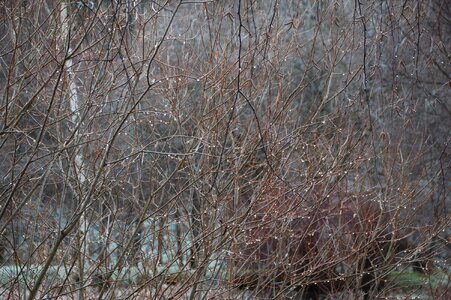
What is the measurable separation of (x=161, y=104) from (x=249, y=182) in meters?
1.46

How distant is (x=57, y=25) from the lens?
6.07 m

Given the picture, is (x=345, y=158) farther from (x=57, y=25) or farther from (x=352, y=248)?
(x=57, y=25)

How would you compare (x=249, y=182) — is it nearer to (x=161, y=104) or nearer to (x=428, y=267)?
(x=161, y=104)

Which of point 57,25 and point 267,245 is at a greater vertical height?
point 57,25

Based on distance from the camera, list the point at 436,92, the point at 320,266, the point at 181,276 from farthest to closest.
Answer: the point at 436,92, the point at 320,266, the point at 181,276

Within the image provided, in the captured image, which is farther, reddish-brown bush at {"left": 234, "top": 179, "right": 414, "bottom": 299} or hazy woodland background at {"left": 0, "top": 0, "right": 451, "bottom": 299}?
reddish-brown bush at {"left": 234, "top": 179, "right": 414, "bottom": 299}

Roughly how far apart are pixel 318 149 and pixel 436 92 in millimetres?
6240

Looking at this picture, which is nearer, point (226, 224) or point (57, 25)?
point (57, 25)

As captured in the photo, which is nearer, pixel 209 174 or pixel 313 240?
pixel 209 174

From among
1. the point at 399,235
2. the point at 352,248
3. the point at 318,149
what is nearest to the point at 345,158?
the point at 318,149

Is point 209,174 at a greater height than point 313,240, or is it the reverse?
point 209,174

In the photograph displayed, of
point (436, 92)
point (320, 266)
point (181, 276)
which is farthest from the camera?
point (436, 92)

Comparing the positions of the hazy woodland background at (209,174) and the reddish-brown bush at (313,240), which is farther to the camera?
the reddish-brown bush at (313,240)

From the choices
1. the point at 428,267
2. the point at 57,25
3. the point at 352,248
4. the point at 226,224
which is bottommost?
the point at 428,267
